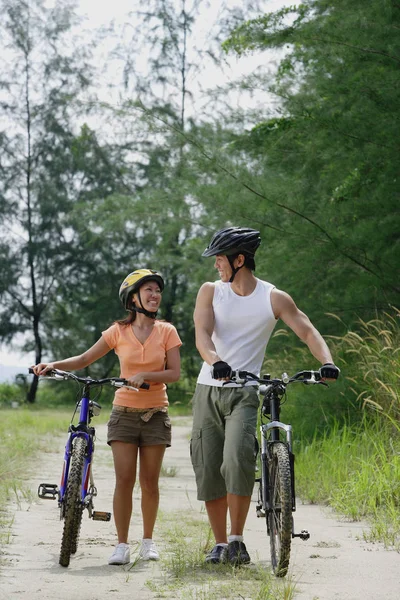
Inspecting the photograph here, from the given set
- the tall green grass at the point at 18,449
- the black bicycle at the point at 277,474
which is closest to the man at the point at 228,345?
the black bicycle at the point at 277,474

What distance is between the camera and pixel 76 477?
237 inches

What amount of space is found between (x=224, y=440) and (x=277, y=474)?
1.88 feet

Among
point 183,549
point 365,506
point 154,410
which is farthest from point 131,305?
point 365,506

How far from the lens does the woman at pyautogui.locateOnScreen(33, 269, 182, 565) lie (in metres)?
6.32

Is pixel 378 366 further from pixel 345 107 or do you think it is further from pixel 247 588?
pixel 247 588

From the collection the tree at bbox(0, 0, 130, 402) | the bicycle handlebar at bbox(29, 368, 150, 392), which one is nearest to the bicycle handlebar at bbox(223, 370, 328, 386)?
the bicycle handlebar at bbox(29, 368, 150, 392)

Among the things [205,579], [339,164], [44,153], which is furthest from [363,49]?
[44,153]

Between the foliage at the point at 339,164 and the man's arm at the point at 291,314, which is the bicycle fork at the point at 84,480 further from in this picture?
the foliage at the point at 339,164

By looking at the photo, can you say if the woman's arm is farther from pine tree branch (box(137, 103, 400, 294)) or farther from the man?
pine tree branch (box(137, 103, 400, 294))

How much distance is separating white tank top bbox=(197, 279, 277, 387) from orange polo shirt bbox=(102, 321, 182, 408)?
432 millimetres

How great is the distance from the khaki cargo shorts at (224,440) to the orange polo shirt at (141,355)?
34 cm

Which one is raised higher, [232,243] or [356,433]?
[232,243]

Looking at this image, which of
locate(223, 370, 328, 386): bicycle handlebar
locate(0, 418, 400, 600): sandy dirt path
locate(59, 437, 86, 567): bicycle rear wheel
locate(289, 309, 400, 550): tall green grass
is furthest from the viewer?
locate(289, 309, 400, 550): tall green grass

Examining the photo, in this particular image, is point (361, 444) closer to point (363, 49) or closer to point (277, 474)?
point (363, 49)
